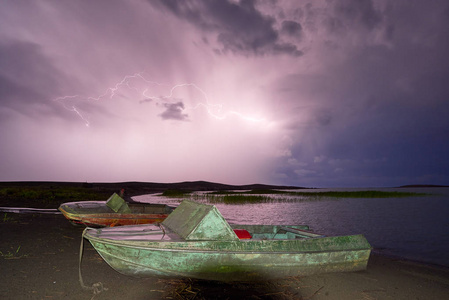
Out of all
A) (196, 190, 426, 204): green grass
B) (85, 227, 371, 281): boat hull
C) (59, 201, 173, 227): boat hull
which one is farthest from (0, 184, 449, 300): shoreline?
(196, 190, 426, 204): green grass

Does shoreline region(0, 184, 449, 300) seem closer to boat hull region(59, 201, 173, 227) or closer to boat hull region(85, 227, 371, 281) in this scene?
boat hull region(85, 227, 371, 281)

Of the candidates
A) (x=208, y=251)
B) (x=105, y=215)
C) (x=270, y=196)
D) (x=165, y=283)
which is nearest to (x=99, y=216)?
(x=105, y=215)

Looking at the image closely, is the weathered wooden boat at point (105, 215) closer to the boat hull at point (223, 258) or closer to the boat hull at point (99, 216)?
the boat hull at point (99, 216)

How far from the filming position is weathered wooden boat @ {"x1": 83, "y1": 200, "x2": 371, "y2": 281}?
643 centimetres

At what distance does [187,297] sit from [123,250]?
1873mm

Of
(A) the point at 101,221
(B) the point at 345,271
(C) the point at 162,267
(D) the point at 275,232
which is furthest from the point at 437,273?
(A) the point at 101,221

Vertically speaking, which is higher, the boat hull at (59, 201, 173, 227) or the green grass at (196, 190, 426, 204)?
the green grass at (196, 190, 426, 204)

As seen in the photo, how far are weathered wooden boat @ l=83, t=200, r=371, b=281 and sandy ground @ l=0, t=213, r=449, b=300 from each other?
0.37 m

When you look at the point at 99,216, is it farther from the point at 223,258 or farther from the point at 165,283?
the point at 223,258

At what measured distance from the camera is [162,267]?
654 centimetres

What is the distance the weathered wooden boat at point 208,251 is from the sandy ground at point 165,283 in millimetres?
368

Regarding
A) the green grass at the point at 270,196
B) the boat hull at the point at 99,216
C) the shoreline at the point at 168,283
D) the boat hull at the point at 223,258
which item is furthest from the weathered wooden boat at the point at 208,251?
the green grass at the point at 270,196

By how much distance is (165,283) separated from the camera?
7.12 m

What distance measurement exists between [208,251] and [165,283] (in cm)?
170
